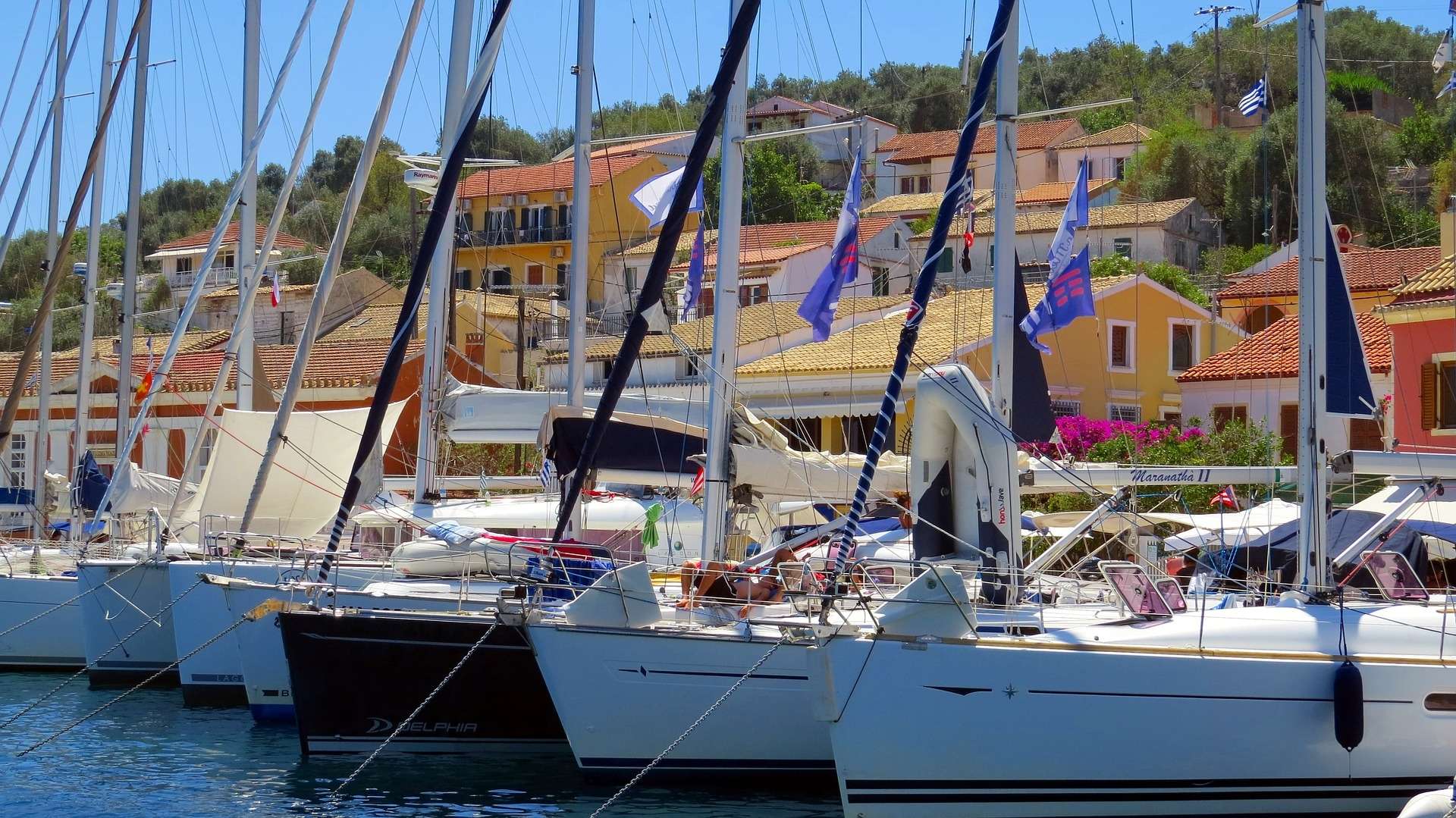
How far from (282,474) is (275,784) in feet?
25.1

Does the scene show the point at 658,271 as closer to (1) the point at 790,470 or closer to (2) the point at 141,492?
(1) the point at 790,470

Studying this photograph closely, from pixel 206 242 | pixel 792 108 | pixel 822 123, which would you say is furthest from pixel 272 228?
pixel 792 108

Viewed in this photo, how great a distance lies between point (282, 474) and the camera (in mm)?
23000

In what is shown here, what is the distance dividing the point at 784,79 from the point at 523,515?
113280 mm

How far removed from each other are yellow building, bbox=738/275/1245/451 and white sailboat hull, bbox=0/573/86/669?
1447 cm

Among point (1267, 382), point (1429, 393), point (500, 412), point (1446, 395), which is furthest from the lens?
point (1267, 382)

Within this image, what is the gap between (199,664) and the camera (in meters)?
21.1

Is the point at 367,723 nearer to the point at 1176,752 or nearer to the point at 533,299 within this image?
the point at 1176,752

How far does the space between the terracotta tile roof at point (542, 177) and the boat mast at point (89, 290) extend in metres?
36.3

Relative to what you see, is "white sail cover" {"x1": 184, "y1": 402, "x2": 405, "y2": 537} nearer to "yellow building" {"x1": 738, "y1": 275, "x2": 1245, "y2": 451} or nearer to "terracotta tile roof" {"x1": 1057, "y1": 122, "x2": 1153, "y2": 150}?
"yellow building" {"x1": 738, "y1": 275, "x2": 1245, "y2": 451}

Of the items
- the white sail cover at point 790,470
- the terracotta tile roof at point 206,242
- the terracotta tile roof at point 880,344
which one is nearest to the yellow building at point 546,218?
the terracotta tile roof at point 206,242

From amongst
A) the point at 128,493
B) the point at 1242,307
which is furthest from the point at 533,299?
the point at 128,493

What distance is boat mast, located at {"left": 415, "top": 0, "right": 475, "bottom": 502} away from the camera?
2202 centimetres

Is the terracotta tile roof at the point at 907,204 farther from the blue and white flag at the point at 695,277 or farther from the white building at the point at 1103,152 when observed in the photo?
the blue and white flag at the point at 695,277
